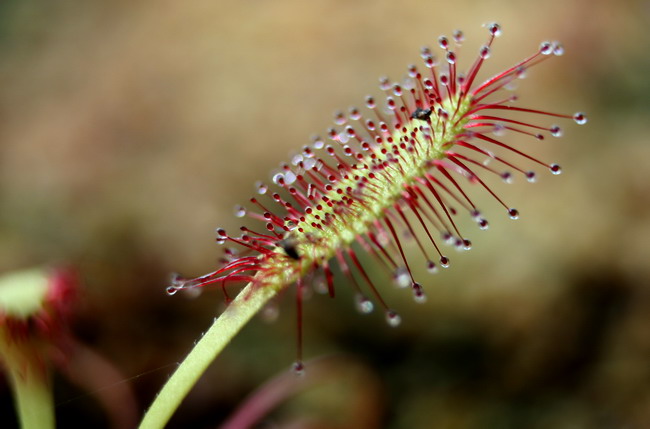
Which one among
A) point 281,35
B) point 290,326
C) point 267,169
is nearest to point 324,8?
point 281,35

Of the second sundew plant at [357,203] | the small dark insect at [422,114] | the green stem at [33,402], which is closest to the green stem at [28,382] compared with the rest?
the green stem at [33,402]

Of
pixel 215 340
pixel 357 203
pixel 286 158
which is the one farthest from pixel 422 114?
pixel 286 158

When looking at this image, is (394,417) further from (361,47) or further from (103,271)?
(361,47)

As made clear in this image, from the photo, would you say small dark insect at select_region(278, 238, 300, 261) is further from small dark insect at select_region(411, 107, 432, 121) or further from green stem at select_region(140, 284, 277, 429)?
small dark insect at select_region(411, 107, 432, 121)

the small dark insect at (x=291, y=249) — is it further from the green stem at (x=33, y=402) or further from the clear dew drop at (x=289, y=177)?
the green stem at (x=33, y=402)

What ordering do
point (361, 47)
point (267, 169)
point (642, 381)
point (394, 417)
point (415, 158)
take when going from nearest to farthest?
1. point (415, 158)
2. point (642, 381)
3. point (394, 417)
4. point (267, 169)
5. point (361, 47)
